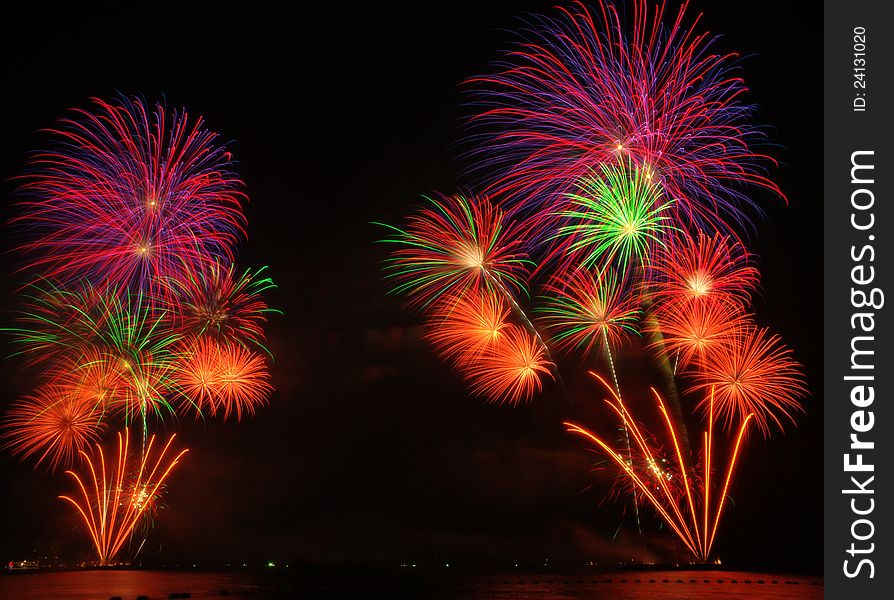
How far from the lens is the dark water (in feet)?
86.9

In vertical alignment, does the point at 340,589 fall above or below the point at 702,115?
below

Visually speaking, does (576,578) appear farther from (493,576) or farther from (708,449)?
(708,449)

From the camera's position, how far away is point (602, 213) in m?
29.5

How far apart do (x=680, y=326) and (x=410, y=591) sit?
1696cm

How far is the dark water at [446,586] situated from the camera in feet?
86.9

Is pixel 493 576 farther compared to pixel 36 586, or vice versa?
pixel 493 576

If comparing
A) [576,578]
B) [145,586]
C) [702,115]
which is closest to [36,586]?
[145,586]

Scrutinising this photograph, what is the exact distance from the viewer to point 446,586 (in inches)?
1212
